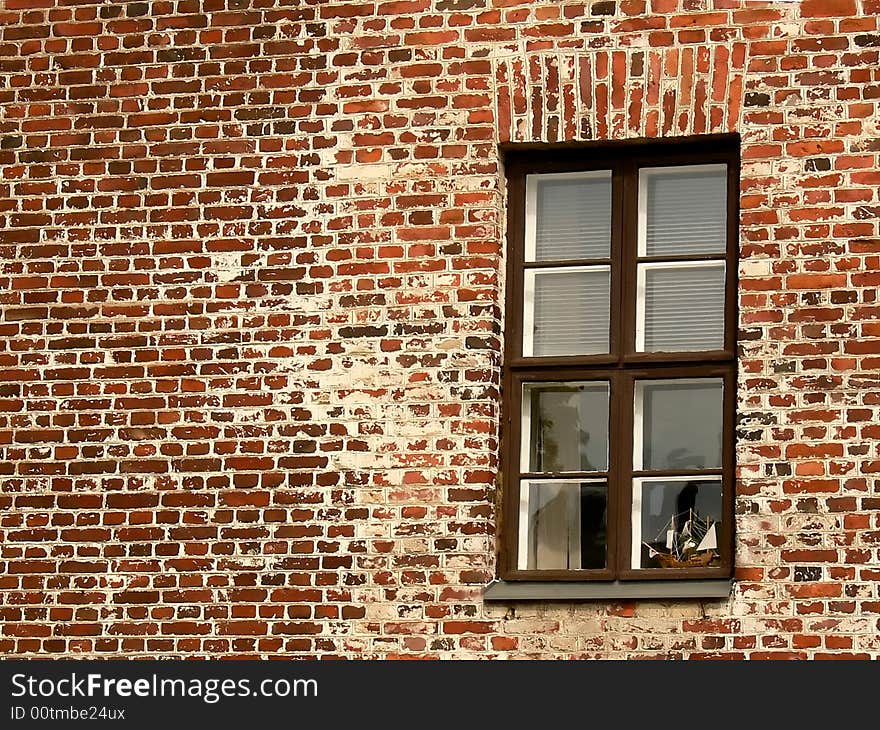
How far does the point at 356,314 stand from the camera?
27.7 feet

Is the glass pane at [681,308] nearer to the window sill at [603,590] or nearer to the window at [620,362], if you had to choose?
the window at [620,362]

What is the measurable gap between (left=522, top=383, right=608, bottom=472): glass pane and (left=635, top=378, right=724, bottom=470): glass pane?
17cm

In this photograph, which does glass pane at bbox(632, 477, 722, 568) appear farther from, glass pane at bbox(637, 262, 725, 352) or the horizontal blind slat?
the horizontal blind slat

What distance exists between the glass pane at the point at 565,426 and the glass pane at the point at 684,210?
0.69m

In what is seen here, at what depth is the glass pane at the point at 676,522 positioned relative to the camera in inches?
319

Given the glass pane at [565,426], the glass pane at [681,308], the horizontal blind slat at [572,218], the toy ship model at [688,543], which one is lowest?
the toy ship model at [688,543]

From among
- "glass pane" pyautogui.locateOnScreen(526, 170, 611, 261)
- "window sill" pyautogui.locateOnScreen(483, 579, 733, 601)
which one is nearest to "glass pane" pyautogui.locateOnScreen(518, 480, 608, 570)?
"window sill" pyautogui.locateOnScreen(483, 579, 733, 601)

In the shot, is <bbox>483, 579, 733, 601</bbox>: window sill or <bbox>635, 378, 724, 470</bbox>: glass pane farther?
<bbox>635, 378, 724, 470</bbox>: glass pane

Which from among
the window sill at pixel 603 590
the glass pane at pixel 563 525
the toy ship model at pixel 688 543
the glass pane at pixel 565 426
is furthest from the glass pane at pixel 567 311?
the window sill at pixel 603 590

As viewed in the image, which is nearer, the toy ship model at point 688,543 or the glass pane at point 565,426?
the toy ship model at point 688,543

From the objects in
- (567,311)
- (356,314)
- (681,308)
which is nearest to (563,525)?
(567,311)

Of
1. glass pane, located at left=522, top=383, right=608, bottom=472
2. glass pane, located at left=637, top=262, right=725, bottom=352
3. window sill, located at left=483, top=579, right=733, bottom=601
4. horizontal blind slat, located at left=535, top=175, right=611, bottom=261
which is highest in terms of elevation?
horizontal blind slat, located at left=535, top=175, right=611, bottom=261

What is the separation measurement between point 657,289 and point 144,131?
251 centimetres

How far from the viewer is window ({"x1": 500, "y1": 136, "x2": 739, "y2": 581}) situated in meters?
8.16
